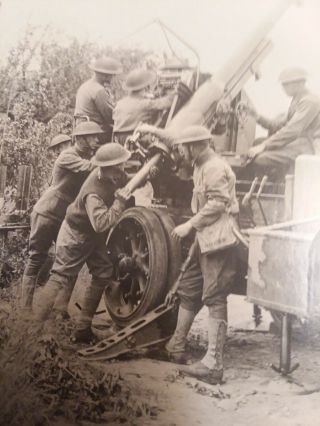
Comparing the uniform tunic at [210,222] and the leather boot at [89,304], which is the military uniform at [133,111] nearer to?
the uniform tunic at [210,222]

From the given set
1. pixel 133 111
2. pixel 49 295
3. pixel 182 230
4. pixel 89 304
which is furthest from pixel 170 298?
pixel 133 111

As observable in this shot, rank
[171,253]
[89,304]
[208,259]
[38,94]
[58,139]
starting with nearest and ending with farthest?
[208,259] < [171,253] < [89,304] < [58,139] < [38,94]

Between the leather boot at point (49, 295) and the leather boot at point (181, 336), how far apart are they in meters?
0.70

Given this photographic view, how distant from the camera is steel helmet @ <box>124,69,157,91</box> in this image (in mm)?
3213

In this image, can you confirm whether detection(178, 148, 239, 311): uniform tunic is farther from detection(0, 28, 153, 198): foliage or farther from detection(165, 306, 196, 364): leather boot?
detection(0, 28, 153, 198): foliage

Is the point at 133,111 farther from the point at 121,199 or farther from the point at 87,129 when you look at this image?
the point at 121,199

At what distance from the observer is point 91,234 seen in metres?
3.37

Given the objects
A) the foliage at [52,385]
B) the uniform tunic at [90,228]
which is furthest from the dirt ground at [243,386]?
the uniform tunic at [90,228]

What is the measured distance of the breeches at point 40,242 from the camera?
3494 millimetres

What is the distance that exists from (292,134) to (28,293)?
1623 millimetres

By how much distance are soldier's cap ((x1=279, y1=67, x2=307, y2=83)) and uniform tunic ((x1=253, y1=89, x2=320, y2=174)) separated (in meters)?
0.07

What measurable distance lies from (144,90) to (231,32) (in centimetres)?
51

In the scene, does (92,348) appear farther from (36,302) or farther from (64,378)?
(36,302)

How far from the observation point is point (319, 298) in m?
2.74
